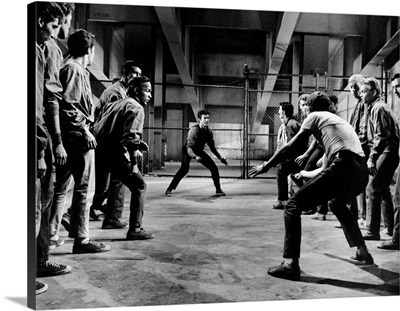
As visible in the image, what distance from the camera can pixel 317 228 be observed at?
387cm

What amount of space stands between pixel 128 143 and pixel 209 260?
1074mm

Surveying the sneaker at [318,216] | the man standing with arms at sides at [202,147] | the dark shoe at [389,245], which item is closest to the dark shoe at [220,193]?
the man standing with arms at sides at [202,147]

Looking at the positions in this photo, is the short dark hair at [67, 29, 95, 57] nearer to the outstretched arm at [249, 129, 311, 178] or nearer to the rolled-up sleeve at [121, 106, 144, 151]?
the rolled-up sleeve at [121, 106, 144, 151]

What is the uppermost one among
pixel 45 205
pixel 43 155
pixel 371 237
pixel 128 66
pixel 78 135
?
pixel 128 66

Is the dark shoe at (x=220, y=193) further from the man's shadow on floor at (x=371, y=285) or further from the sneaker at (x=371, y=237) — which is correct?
the sneaker at (x=371, y=237)

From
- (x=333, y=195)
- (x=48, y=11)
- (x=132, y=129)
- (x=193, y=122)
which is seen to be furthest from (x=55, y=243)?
(x=333, y=195)

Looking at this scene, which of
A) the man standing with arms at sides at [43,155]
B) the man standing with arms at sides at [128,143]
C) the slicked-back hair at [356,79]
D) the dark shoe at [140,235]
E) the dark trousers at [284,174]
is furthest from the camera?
the slicked-back hair at [356,79]

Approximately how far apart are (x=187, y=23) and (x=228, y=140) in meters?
0.98

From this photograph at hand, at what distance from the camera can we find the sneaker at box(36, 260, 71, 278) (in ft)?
10.9

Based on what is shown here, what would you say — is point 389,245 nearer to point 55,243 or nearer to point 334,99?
point 334,99

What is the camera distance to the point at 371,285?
12.4 ft

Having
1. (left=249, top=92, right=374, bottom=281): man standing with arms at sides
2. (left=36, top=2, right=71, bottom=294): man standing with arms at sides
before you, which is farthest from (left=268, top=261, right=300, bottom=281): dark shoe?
(left=36, top=2, right=71, bottom=294): man standing with arms at sides

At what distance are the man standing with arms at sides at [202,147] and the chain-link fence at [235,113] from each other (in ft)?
0.11

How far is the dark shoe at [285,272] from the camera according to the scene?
3688mm
